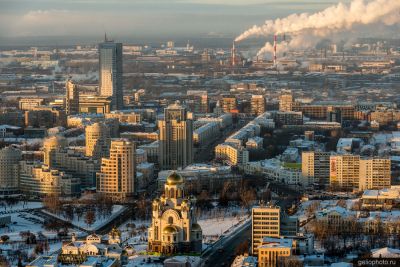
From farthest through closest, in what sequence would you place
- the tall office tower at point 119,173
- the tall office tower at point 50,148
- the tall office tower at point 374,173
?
1. the tall office tower at point 50,148
2. the tall office tower at point 374,173
3. the tall office tower at point 119,173

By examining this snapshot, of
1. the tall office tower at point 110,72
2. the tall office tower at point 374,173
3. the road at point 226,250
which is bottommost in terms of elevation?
the road at point 226,250

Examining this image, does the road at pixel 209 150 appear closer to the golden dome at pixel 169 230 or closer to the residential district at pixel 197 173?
the residential district at pixel 197 173

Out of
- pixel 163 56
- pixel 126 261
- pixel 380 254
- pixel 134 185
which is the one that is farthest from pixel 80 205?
pixel 163 56

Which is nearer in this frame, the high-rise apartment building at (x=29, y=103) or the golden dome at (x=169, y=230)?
the golden dome at (x=169, y=230)

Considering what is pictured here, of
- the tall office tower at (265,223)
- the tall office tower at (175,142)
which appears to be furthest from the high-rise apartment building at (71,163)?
the tall office tower at (265,223)

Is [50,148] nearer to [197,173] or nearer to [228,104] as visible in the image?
[197,173]

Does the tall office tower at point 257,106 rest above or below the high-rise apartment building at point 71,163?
below

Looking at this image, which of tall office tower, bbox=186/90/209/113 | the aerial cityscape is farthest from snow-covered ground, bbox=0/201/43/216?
tall office tower, bbox=186/90/209/113

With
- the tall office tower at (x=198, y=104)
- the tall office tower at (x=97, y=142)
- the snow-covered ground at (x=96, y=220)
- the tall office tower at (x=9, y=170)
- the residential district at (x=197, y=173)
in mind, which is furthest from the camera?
the tall office tower at (x=198, y=104)
